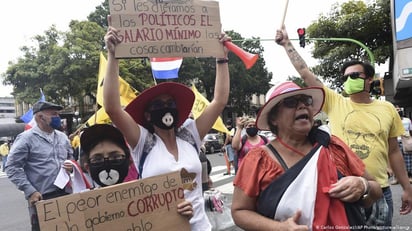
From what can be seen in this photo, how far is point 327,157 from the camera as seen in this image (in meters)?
1.95

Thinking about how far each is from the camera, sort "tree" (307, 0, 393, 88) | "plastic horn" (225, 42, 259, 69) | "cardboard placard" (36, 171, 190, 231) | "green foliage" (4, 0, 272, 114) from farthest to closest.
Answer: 1. "green foliage" (4, 0, 272, 114)
2. "tree" (307, 0, 393, 88)
3. "plastic horn" (225, 42, 259, 69)
4. "cardboard placard" (36, 171, 190, 231)

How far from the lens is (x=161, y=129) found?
2.72 metres

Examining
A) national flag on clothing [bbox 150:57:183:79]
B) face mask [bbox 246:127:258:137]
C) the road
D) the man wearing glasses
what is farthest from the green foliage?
the man wearing glasses

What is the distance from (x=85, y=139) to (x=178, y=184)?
0.66 meters

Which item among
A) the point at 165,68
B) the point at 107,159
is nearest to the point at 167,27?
the point at 107,159

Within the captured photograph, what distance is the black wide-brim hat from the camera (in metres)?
2.69

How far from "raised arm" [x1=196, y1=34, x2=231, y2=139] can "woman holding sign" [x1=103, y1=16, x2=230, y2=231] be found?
2cm

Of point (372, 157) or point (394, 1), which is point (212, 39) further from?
point (394, 1)

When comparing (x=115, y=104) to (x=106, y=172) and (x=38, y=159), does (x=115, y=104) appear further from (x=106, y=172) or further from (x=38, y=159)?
(x=38, y=159)

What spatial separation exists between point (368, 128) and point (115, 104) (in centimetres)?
193

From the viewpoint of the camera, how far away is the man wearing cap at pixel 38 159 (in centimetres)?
428

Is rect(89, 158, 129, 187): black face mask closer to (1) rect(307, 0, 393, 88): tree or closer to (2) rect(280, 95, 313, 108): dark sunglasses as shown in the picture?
(2) rect(280, 95, 313, 108): dark sunglasses

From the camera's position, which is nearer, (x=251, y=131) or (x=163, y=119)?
(x=163, y=119)

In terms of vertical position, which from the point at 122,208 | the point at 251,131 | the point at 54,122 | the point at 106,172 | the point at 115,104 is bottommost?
the point at 251,131
